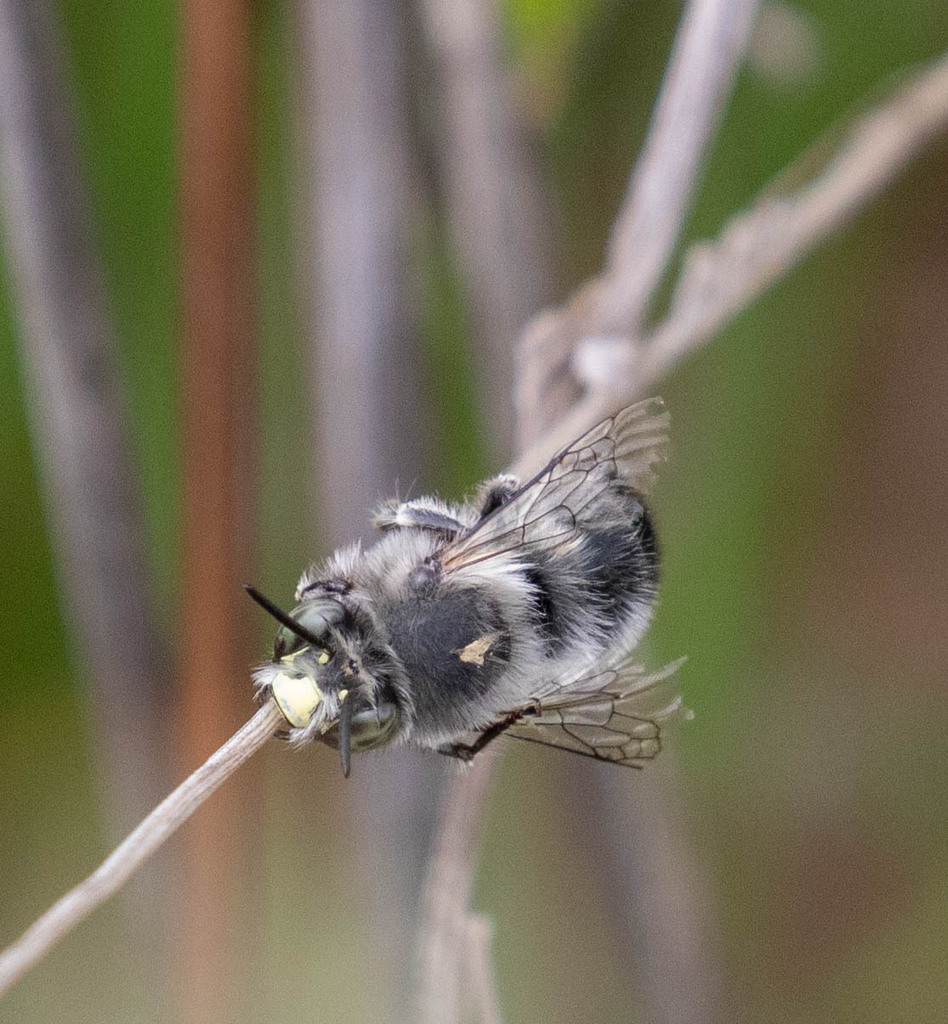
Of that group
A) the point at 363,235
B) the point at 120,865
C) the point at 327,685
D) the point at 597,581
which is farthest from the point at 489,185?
the point at 120,865

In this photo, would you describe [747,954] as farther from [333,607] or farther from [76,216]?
[76,216]

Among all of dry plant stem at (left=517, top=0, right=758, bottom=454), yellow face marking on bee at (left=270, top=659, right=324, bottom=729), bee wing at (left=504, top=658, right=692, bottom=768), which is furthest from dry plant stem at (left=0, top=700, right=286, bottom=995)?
dry plant stem at (left=517, top=0, right=758, bottom=454)

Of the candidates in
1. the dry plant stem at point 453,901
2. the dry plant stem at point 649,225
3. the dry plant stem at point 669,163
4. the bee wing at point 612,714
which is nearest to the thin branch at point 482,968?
the dry plant stem at point 453,901

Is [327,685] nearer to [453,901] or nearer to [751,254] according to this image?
[453,901]

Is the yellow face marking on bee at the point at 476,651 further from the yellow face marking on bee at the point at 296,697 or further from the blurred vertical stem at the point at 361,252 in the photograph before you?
the blurred vertical stem at the point at 361,252

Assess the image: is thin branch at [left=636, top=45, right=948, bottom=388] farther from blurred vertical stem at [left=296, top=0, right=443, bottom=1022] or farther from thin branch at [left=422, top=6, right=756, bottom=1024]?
blurred vertical stem at [left=296, top=0, right=443, bottom=1022]
